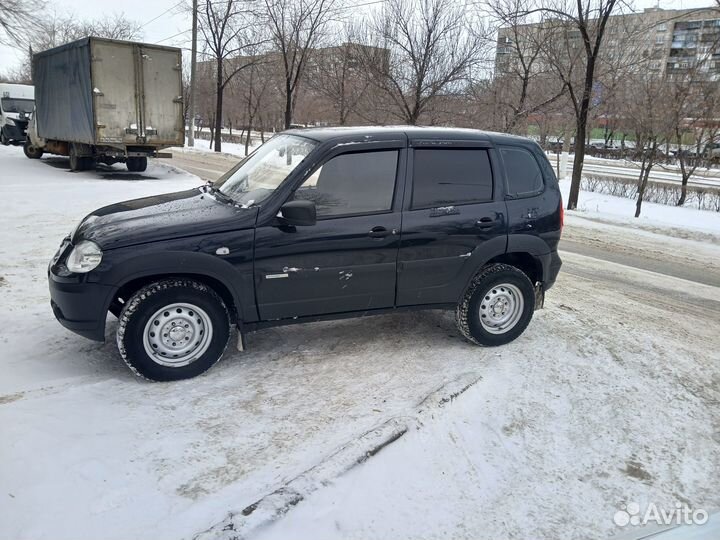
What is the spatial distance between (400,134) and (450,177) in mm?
544

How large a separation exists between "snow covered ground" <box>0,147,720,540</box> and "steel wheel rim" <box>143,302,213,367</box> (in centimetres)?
21

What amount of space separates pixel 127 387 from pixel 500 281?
3.06 metres

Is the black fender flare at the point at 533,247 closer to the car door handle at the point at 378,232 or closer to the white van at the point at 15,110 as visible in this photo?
the car door handle at the point at 378,232

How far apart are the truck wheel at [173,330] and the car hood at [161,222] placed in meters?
0.35

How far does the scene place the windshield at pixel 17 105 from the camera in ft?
80.6

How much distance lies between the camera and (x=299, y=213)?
387 cm

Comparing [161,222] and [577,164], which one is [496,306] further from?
[577,164]

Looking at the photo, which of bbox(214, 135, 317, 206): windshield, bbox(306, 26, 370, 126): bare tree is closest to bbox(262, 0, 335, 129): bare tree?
bbox(306, 26, 370, 126): bare tree

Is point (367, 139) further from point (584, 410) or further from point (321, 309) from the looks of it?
point (584, 410)

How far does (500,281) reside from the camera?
4.77m

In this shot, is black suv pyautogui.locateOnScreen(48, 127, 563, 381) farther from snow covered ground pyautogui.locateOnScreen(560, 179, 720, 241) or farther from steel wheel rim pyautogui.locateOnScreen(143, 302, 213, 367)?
snow covered ground pyautogui.locateOnScreen(560, 179, 720, 241)

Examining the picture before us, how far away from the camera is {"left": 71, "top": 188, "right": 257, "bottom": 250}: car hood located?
3.84m

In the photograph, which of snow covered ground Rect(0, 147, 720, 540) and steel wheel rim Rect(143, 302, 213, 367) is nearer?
snow covered ground Rect(0, 147, 720, 540)

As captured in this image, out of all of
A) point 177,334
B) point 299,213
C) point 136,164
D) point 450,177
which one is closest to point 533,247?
point 450,177
